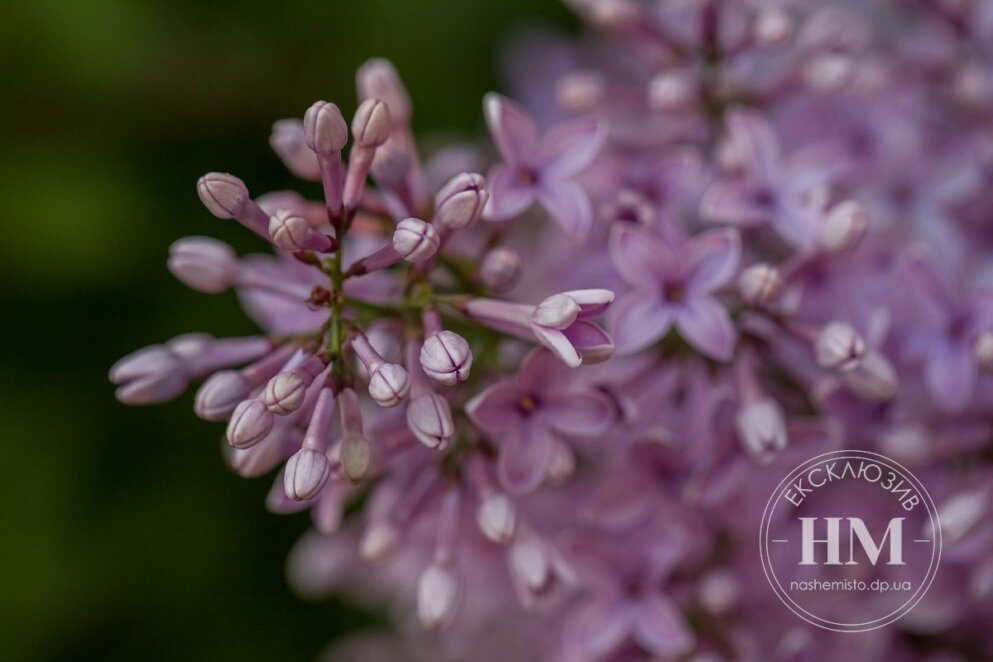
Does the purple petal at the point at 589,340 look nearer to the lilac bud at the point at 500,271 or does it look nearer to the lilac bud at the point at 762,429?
the lilac bud at the point at 500,271

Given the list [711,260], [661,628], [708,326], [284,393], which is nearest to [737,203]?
[711,260]

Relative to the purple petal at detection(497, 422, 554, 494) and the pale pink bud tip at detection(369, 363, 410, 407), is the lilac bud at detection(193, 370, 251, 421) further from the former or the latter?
the purple petal at detection(497, 422, 554, 494)

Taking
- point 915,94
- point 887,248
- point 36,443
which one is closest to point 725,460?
point 887,248

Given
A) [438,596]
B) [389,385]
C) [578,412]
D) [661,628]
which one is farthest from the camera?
[661,628]

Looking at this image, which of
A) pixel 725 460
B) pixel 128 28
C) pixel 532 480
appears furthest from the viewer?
pixel 128 28

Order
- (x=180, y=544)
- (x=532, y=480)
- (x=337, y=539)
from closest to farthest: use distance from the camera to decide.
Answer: (x=532, y=480)
(x=337, y=539)
(x=180, y=544)

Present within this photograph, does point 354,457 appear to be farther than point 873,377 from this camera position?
No

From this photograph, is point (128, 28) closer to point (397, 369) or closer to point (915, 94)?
point (397, 369)

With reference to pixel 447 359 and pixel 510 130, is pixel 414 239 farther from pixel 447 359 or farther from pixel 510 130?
pixel 510 130
